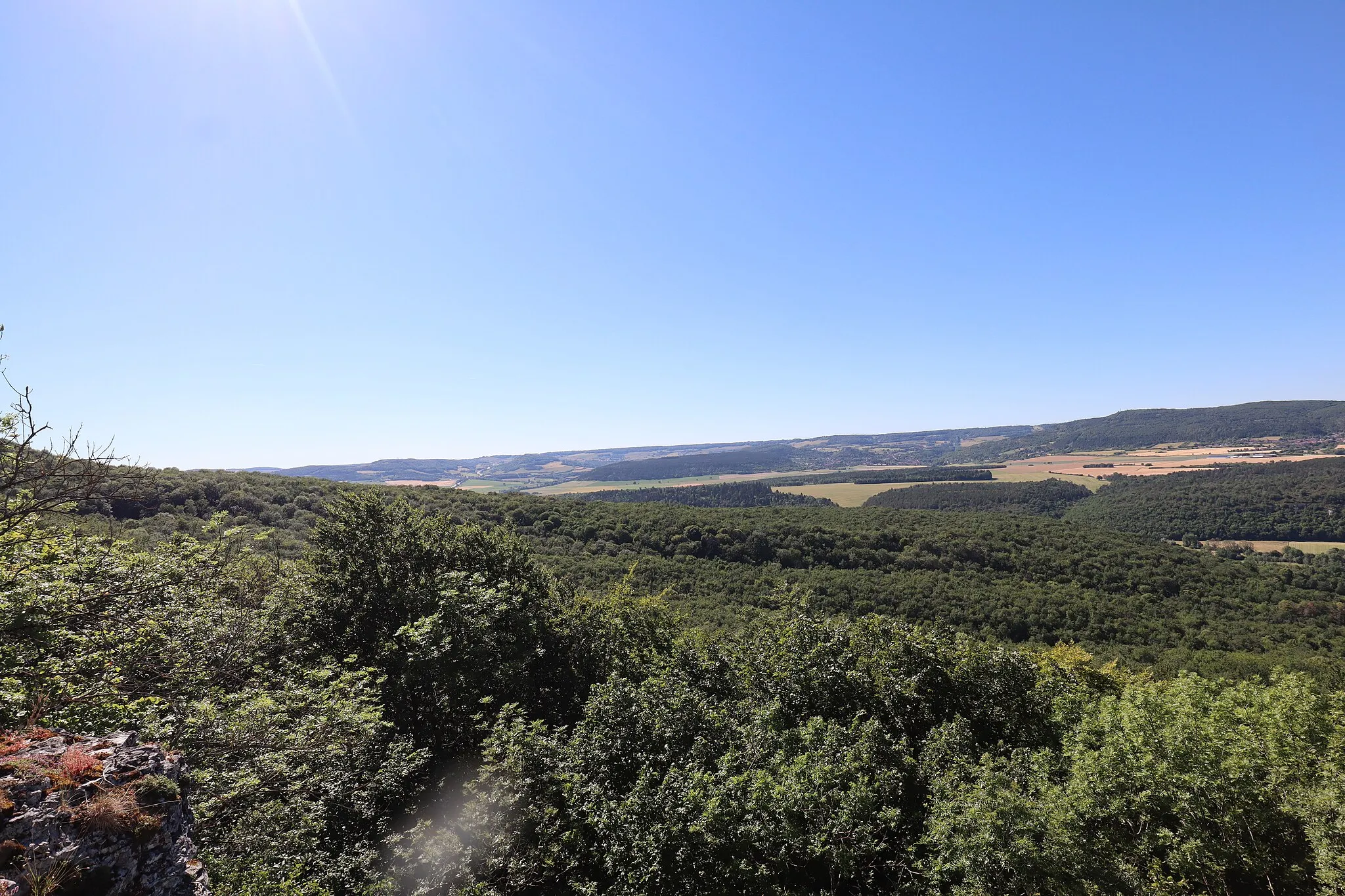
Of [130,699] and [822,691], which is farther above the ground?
[130,699]

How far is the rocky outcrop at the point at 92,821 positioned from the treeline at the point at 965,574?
3660cm

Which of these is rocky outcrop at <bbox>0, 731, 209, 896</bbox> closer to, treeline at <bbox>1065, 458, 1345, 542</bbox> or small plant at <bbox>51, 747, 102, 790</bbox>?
small plant at <bbox>51, 747, 102, 790</bbox>

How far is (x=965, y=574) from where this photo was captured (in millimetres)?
72562

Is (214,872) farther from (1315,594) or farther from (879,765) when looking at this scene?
(1315,594)

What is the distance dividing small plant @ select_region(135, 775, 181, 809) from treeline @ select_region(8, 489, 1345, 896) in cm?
183

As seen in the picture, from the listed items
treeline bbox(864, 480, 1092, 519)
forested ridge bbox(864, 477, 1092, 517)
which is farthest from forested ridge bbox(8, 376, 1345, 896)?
treeline bbox(864, 480, 1092, 519)

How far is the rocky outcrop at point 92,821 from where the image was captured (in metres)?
5.47

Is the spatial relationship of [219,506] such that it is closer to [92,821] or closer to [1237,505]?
[92,821]

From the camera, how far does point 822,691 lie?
15094 mm

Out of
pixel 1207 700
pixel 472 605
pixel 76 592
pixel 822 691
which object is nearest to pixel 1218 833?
pixel 1207 700

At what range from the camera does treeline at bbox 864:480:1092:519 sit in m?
155

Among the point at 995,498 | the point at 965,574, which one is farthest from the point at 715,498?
the point at 965,574

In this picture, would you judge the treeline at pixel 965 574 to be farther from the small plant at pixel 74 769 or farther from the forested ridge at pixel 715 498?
the forested ridge at pixel 715 498

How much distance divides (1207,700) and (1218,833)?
278 inches
